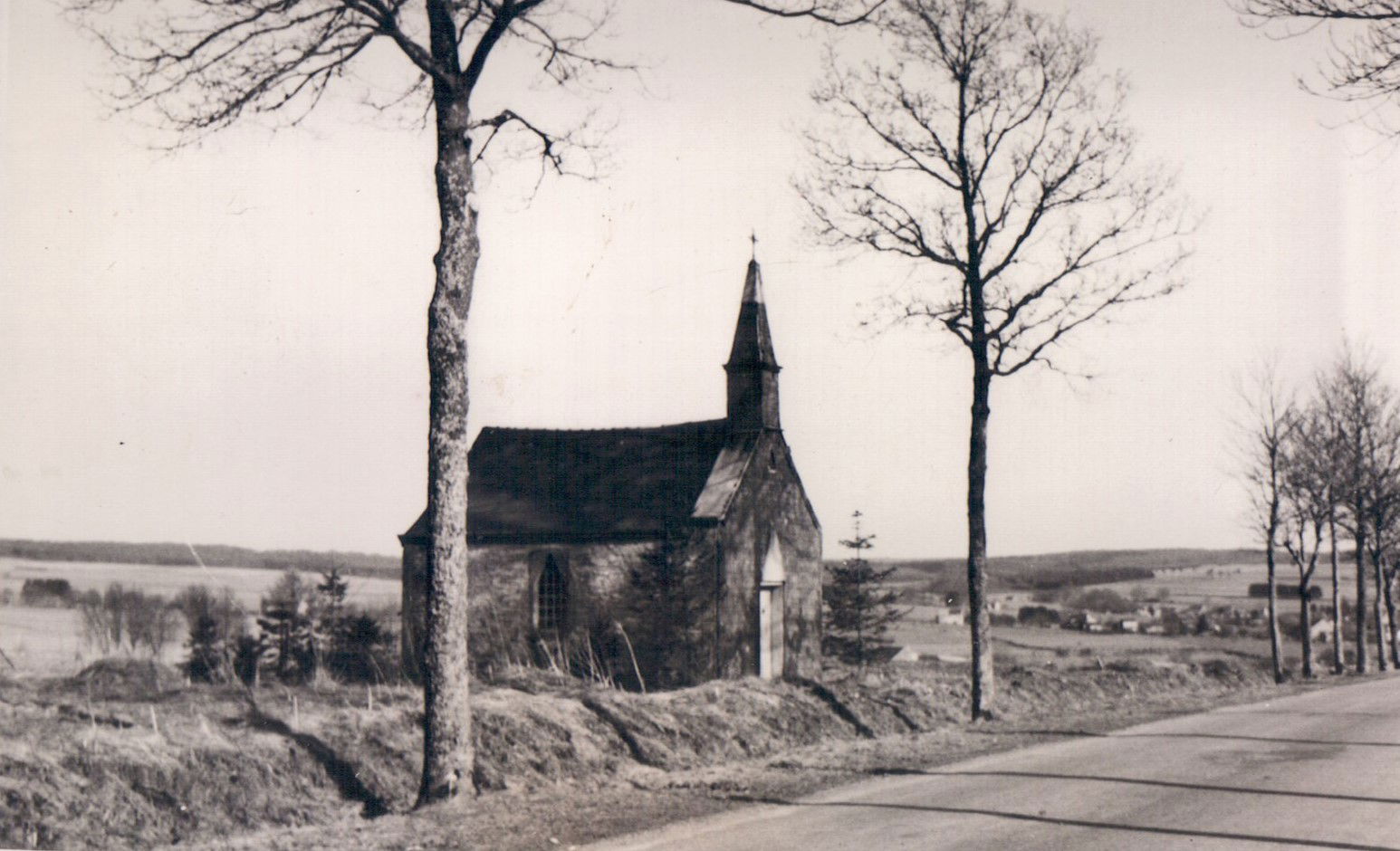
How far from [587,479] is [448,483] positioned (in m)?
26.3

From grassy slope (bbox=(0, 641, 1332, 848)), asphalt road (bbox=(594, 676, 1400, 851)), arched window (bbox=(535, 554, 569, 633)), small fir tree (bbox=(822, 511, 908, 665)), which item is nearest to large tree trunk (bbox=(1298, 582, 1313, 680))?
small fir tree (bbox=(822, 511, 908, 665))

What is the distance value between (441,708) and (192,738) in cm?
236

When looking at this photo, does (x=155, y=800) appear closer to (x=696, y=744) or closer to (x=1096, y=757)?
(x=696, y=744)

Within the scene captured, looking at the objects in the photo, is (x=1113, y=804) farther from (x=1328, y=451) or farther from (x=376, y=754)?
(x=1328, y=451)

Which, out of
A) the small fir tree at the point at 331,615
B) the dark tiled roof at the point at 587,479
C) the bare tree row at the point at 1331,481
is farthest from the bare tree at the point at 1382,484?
the small fir tree at the point at 331,615

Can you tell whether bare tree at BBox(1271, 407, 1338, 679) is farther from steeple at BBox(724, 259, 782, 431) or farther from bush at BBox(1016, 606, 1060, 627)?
bush at BBox(1016, 606, 1060, 627)

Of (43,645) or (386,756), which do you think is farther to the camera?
(43,645)

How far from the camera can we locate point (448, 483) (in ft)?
38.2

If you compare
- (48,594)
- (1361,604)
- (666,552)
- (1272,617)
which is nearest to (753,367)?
(666,552)

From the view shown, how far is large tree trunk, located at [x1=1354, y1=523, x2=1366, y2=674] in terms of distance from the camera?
39.9m

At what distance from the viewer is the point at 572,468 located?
126ft

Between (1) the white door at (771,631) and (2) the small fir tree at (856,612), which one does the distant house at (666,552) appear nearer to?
(1) the white door at (771,631)

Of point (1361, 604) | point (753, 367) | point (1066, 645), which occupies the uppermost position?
point (753, 367)

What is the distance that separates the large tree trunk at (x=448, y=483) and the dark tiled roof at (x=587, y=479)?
2272 cm
